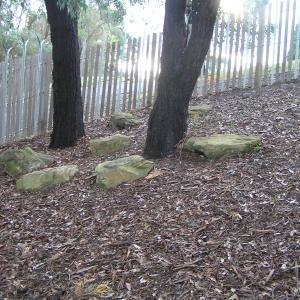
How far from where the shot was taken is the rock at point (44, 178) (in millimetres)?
5250

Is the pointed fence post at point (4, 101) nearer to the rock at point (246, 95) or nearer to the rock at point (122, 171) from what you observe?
the rock at point (246, 95)

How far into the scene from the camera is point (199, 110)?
22.6ft

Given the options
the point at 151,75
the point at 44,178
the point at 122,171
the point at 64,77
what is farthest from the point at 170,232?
the point at 151,75

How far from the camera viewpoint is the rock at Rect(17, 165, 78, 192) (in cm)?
525

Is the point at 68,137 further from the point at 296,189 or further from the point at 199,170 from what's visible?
the point at 296,189

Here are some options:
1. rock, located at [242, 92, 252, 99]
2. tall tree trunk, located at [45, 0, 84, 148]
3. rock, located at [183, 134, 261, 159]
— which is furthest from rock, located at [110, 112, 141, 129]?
rock, located at [183, 134, 261, 159]

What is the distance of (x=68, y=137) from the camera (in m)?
6.94

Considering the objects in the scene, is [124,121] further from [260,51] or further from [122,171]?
[260,51]

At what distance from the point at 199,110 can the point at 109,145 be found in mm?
1585

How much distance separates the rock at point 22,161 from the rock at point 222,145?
2015 millimetres

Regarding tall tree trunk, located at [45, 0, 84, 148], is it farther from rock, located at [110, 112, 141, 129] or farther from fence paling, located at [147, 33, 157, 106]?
fence paling, located at [147, 33, 157, 106]

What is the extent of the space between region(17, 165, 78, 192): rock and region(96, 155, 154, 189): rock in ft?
1.53

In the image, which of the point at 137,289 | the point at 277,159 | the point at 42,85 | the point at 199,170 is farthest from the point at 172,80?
the point at 42,85

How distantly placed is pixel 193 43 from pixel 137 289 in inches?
117
